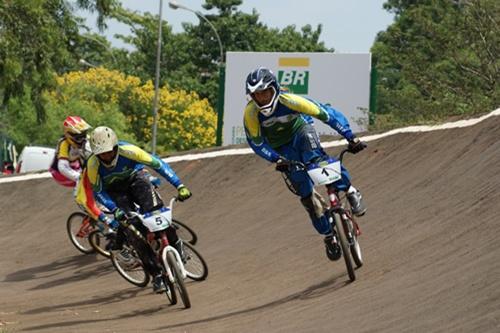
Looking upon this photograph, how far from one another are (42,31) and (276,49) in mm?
58816

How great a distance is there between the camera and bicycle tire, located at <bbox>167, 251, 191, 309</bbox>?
42.4 ft

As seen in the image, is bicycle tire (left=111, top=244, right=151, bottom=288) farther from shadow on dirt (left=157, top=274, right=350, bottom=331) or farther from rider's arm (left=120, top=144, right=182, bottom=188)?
shadow on dirt (left=157, top=274, right=350, bottom=331)

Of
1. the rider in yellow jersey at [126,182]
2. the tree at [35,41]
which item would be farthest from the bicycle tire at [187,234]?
the tree at [35,41]

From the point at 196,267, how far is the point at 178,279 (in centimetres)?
151

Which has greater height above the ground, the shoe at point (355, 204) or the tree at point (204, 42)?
the shoe at point (355, 204)

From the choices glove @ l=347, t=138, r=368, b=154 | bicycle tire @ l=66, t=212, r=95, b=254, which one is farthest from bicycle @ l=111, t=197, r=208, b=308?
bicycle tire @ l=66, t=212, r=95, b=254

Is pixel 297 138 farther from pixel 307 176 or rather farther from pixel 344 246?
pixel 344 246

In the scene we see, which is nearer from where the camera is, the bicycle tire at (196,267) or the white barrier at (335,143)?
the bicycle tire at (196,267)

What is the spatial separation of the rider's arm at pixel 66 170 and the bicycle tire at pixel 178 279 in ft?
16.0

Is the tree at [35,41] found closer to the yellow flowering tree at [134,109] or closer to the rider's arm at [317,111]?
the rider's arm at [317,111]

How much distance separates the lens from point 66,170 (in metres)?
17.7

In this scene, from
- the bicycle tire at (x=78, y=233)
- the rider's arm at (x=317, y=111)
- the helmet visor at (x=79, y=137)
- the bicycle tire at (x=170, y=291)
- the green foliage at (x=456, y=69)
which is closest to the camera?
the rider's arm at (x=317, y=111)

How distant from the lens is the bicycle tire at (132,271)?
574 inches

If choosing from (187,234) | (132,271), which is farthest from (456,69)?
(132,271)
